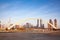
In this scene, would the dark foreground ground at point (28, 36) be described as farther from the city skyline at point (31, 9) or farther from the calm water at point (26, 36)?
the city skyline at point (31, 9)

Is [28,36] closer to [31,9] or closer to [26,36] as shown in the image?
[26,36]

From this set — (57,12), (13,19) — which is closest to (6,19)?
(13,19)

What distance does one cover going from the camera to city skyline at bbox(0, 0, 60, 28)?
2.39 metres

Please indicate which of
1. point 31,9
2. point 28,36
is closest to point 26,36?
point 28,36

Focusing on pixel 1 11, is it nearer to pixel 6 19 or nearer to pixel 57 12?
pixel 6 19

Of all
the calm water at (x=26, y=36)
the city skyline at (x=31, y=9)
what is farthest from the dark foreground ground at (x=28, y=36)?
the city skyline at (x=31, y=9)

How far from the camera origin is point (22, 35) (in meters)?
2.35

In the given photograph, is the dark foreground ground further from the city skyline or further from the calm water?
the city skyline

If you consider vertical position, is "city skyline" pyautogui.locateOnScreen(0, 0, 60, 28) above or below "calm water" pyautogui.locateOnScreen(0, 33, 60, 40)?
above

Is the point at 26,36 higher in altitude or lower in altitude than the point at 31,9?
lower

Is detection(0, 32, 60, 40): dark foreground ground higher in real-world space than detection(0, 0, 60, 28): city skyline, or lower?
lower

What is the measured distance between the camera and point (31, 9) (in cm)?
241

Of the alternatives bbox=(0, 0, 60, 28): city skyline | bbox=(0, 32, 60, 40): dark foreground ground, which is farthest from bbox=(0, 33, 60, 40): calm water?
bbox=(0, 0, 60, 28): city skyline

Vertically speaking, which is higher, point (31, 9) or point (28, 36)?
point (31, 9)
